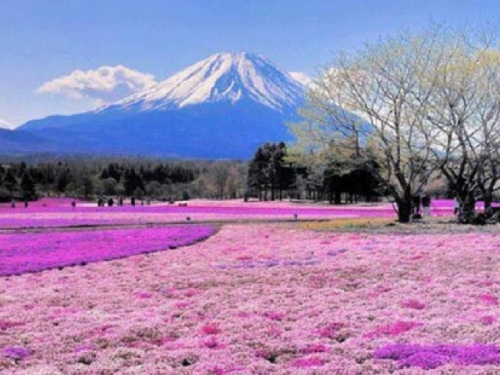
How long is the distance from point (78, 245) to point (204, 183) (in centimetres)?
12377

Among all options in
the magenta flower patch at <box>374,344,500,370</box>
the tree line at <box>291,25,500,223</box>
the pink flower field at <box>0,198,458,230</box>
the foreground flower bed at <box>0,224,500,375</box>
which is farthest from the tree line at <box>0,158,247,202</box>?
the magenta flower patch at <box>374,344,500,370</box>

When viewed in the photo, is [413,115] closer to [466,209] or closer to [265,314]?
[466,209]

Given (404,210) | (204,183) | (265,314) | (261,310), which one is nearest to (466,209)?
(404,210)

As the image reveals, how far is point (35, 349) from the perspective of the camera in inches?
476

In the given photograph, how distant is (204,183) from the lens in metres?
154

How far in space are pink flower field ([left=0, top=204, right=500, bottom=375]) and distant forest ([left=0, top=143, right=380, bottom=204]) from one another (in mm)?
62987

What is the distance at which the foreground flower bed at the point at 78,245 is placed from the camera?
80.7 feet

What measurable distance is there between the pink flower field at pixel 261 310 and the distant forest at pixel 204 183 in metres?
63.0

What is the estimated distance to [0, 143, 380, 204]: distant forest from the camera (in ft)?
329

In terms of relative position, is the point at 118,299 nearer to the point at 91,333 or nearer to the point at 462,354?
the point at 91,333

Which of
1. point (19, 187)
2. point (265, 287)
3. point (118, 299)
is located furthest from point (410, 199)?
point (19, 187)

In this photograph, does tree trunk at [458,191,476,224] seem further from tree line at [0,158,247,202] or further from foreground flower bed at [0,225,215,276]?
tree line at [0,158,247,202]

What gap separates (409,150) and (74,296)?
1074 inches

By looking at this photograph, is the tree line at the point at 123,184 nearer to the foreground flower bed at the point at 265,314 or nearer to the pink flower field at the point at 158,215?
the pink flower field at the point at 158,215
